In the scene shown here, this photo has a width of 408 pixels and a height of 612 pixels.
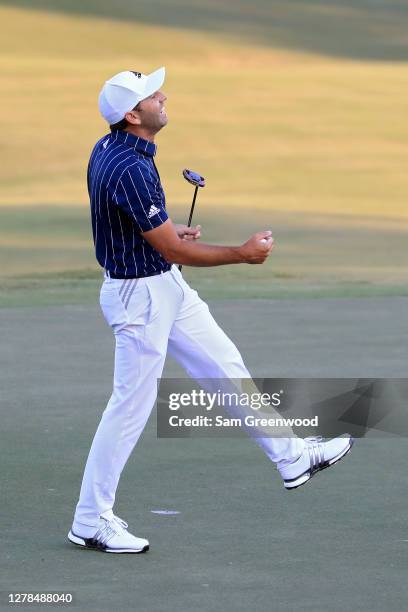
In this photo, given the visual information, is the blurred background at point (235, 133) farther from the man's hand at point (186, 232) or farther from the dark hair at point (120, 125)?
the dark hair at point (120, 125)

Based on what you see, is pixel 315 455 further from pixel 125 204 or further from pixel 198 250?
pixel 125 204

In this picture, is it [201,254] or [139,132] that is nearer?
[201,254]

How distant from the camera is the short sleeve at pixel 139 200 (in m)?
6.14

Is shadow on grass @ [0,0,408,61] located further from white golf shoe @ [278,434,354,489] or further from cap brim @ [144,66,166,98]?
cap brim @ [144,66,166,98]

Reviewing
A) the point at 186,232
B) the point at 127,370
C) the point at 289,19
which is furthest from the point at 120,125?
the point at 289,19

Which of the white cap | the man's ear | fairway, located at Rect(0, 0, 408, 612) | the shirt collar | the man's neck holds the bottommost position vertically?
fairway, located at Rect(0, 0, 408, 612)

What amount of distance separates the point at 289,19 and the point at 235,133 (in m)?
28.2

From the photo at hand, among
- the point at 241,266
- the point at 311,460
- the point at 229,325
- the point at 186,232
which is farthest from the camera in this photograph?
the point at 241,266

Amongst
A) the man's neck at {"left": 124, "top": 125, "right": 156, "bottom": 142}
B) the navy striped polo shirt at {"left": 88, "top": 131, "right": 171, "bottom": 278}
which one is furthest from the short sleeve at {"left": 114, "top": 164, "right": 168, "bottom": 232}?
the man's neck at {"left": 124, "top": 125, "right": 156, "bottom": 142}

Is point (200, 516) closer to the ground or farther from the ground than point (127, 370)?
closer to the ground

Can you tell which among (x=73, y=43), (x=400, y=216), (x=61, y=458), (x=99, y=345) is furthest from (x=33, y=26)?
(x=61, y=458)

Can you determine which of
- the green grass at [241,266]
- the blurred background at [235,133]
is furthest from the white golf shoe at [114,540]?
the blurred background at [235,133]

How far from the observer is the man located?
6203 mm

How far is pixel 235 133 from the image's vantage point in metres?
45.8
